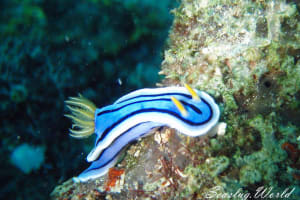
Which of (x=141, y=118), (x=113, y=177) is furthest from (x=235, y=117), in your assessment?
(x=113, y=177)

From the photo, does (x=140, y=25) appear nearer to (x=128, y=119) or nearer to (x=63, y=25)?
(x=63, y=25)

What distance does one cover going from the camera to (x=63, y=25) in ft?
18.4

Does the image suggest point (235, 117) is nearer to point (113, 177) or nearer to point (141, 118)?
point (141, 118)

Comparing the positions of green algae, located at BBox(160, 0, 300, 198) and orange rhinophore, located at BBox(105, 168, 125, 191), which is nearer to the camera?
green algae, located at BBox(160, 0, 300, 198)

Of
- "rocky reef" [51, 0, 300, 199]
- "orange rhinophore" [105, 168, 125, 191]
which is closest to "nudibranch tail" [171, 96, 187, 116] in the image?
"rocky reef" [51, 0, 300, 199]

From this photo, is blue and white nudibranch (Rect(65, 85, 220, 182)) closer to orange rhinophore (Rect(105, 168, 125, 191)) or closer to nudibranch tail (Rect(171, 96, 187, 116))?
nudibranch tail (Rect(171, 96, 187, 116))

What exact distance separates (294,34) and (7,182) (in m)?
7.37

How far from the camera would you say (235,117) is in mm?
2506

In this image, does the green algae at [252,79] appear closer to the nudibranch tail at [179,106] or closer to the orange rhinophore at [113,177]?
the nudibranch tail at [179,106]

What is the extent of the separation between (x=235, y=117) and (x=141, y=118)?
1.21 meters

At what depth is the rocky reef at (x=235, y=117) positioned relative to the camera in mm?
Result: 2266

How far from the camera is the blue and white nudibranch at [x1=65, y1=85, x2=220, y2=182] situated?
7.63 feet

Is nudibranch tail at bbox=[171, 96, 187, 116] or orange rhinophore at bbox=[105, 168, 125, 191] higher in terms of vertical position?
nudibranch tail at bbox=[171, 96, 187, 116]

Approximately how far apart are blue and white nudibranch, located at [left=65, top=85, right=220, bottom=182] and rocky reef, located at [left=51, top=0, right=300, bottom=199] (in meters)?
0.22
